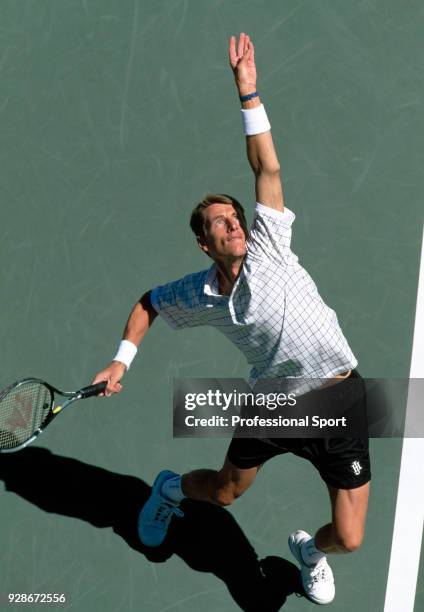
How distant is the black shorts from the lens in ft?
14.3

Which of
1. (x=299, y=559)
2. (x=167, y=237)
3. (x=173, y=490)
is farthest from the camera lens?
(x=167, y=237)

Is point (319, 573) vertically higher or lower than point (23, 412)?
lower

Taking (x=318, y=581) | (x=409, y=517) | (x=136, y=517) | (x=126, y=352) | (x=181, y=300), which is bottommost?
(x=318, y=581)

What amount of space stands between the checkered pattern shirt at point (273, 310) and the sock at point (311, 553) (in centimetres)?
108

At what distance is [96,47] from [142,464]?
3.06m

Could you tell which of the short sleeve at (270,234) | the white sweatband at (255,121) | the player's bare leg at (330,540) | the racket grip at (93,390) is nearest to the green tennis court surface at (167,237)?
the player's bare leg at (330,540)

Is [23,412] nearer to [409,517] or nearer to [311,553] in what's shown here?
[311,553]

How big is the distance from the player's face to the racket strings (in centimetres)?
123

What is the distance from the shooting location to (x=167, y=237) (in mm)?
6047

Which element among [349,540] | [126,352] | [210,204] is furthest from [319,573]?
[210,204]

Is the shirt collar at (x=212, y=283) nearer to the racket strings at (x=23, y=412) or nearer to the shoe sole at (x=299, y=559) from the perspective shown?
the racket strings at (x=23, y=412)

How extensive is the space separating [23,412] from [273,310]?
5.02ft

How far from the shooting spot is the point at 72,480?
5.48 metres

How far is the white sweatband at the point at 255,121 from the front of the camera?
400 cm
